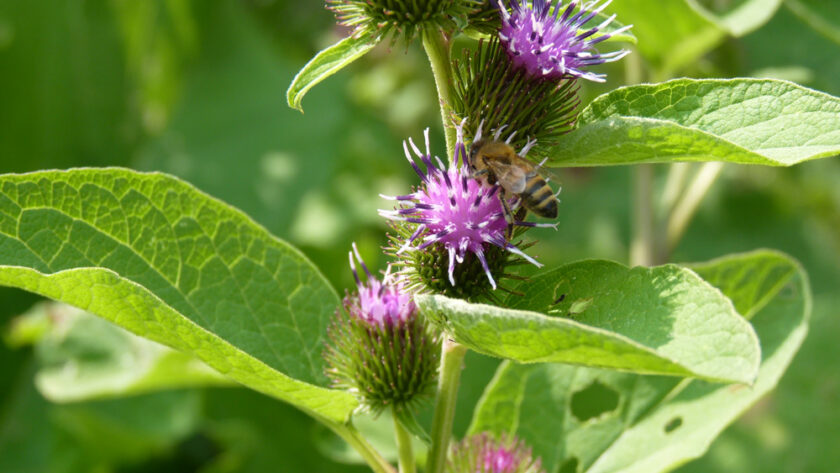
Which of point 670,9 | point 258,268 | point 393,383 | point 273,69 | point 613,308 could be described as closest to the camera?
point 613,308

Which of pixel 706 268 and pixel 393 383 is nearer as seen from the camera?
pixel 393 383

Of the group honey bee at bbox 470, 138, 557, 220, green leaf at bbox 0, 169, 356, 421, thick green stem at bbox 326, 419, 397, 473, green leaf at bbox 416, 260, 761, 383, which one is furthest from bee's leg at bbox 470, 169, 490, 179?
thick green stem at bbox 326, 419, 397, 473

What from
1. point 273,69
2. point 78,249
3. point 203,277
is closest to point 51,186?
point 78,249

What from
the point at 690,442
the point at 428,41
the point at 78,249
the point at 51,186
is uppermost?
the point at 428,41

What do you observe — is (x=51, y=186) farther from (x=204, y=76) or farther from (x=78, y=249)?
(x=204, y=76)

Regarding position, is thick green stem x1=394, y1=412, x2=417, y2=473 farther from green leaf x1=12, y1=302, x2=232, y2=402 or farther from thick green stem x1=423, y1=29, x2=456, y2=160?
green leaf x1=12, y1=302, x2=232, y2=402

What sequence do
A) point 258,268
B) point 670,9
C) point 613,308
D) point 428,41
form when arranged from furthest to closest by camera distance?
point 670,9 < point 258,268 < point 428,41 < point 613,308
